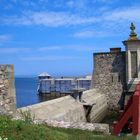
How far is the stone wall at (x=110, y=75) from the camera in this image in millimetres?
31203

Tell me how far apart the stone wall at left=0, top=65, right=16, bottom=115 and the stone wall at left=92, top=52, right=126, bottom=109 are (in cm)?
2030

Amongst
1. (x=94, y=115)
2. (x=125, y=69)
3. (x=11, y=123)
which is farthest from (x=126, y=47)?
(x=11, y=123)

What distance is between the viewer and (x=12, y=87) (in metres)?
11.6

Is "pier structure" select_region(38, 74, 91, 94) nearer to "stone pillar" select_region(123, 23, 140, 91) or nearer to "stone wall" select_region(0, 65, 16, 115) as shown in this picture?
"stone pillar" select_region(123, 23, 140, 91)

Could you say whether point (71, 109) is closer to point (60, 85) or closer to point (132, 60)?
point (132, 60)

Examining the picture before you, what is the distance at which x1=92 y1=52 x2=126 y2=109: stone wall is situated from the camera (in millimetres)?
31203

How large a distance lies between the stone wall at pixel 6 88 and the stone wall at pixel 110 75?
20297 mm

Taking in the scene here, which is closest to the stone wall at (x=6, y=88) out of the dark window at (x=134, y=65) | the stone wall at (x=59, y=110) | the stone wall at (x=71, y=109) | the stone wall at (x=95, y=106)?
the stone wall at (x=71, y=109)

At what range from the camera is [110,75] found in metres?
31.7

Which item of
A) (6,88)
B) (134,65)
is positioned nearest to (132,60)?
(134,65)

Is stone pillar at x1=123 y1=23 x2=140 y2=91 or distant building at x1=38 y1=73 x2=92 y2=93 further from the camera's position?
distant building at x1=38 y1=73 x2=92 y2=93

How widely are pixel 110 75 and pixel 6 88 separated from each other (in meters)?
20.9

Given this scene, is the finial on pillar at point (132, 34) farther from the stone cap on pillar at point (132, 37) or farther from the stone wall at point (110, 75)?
the stone wall at point (110, 75)

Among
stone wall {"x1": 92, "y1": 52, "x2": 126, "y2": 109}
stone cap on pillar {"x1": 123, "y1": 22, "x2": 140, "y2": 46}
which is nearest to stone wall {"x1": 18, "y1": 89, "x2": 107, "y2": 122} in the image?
stone wall {"x1": 92, "y1": 52, "x2": 126, "y2": 109}
